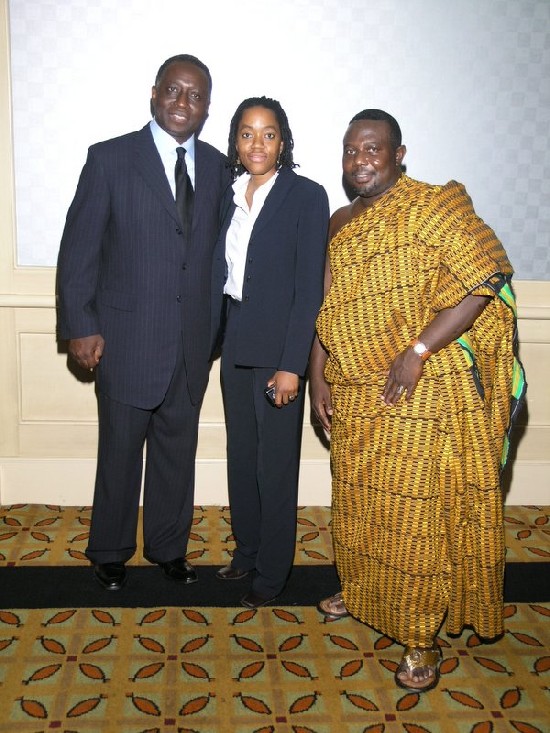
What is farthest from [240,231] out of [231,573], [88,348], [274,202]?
[231,573]

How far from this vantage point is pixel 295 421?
2727 millimetres

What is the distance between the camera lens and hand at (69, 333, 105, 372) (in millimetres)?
2740

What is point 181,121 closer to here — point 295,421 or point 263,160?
point 263,160

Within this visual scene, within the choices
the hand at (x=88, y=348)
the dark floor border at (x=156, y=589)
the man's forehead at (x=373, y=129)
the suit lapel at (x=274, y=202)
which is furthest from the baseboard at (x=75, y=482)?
the man's forehead at (x=373, y=129)

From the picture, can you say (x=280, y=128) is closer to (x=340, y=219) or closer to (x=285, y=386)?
(x=340, y=219)

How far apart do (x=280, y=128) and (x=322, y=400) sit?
0.88 metres

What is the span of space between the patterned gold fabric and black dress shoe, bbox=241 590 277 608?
473mm

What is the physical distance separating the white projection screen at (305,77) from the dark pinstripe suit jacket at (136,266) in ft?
2.23

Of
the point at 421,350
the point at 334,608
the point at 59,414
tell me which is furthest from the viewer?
the point at 59,414

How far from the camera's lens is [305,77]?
3.35 m

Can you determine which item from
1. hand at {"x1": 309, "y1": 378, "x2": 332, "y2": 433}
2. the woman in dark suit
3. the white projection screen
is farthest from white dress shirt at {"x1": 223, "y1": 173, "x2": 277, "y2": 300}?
the white projection screen

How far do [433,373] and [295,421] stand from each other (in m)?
0.56

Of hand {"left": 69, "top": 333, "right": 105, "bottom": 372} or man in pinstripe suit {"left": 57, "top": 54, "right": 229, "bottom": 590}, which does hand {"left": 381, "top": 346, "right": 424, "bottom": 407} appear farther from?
hand {"left": 69, "top": 333, "right": 105, "bottom": 372}

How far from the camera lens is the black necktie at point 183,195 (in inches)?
107
